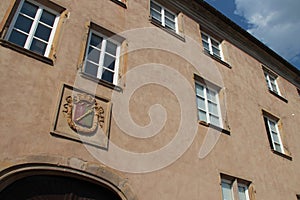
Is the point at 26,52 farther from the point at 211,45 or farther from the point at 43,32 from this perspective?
the point at 211,45

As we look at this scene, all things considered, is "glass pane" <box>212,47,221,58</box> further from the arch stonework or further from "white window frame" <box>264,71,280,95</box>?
the arch stonework

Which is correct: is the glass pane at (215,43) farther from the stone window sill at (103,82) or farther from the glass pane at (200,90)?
the stone window sill at (103,82)

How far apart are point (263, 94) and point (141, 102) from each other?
Result: 270 inches

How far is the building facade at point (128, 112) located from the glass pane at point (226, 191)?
4 cm

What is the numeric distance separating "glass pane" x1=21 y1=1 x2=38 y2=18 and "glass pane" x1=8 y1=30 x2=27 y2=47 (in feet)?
2.25

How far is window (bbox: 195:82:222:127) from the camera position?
26.9 feet

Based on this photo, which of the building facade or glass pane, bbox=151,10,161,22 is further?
glass pane, bbox=151,10,161,22

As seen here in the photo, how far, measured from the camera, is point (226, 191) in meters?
7.18

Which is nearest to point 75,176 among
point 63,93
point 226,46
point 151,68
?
point 63,93

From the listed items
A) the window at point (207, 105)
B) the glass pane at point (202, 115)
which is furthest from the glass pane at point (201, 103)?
the glass pane at point (202, 115)

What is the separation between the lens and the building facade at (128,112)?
495 cm

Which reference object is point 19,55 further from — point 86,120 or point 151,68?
point 151,68

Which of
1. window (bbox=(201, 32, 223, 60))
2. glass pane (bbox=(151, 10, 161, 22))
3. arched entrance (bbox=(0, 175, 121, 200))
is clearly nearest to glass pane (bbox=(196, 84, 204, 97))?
window (bbox=(201, 32, 223, 60))

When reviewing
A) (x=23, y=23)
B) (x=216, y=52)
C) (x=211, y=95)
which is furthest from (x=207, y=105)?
(x=23, y=23)
